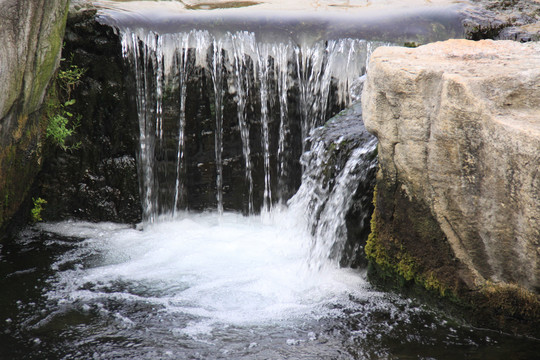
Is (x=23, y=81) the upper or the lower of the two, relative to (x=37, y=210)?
upper

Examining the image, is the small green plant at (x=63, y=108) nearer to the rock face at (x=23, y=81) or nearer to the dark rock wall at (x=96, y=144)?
the dark rock wall at (x=96, y=144)

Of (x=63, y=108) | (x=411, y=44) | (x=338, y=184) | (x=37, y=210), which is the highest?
(x=411, y=44)

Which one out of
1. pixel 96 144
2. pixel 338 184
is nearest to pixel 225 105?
pixel 96 144

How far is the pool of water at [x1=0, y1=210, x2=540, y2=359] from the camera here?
3422mm

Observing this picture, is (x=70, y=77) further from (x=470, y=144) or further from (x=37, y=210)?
(x=470, y=144)

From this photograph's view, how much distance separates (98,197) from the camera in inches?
236

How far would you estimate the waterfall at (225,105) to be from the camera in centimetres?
587

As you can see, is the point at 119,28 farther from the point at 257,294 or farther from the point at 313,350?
the point at 313,350

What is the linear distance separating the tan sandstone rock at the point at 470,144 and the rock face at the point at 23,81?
2607 mm

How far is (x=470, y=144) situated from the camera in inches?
125

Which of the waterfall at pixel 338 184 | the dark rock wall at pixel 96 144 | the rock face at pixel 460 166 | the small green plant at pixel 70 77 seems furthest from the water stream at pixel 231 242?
the small green plant at pixel 70 77

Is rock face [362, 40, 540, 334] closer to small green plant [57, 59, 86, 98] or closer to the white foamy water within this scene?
the white foamy water

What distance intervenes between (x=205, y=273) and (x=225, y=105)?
2065 millimetres

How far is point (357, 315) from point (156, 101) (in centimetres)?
322
